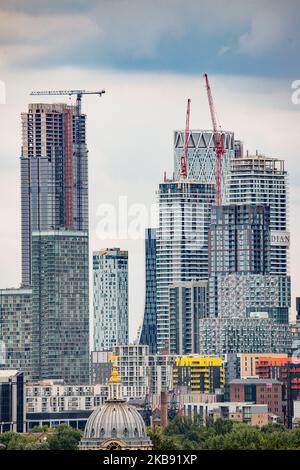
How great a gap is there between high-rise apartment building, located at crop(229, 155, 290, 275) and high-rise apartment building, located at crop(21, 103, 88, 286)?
10028mm

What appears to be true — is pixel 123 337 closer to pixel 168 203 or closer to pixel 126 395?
pixel 168 203

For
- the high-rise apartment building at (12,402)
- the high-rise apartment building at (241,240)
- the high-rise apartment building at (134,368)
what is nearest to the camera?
the high-rise apartment building at (12,402)

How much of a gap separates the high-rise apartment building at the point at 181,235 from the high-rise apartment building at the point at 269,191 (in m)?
2.18

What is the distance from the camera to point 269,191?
18312cm

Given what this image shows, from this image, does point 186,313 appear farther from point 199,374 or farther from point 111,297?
point 199,374

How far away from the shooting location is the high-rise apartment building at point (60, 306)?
163 m

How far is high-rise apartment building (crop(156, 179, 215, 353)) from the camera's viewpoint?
18088 cm

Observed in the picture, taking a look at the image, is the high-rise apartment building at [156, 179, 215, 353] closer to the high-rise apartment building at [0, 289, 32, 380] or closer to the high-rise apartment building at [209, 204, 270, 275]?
the high-rise apartment building at [209, 204, 270, 275]

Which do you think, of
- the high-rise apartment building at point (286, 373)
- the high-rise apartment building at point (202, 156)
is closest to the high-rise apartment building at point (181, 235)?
the high-rise apartment building at point (202, 156)

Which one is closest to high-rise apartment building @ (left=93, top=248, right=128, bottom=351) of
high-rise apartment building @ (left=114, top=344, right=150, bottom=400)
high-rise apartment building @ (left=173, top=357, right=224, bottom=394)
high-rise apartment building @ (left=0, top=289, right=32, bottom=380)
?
high-rise apartment building @ (left=0, top=289, right=32, bottom=380)

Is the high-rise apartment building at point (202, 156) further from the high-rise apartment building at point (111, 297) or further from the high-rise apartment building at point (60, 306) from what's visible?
Answer: the high-rise apartment building at point (60, 306)

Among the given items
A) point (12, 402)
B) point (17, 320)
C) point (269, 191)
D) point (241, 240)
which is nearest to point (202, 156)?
point (269, 191)

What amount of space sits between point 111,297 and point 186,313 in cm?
455

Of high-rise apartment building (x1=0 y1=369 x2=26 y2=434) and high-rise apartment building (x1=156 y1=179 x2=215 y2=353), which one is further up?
high-rise apartment building (x1=156 y1=179 x2=215 y2=353)
